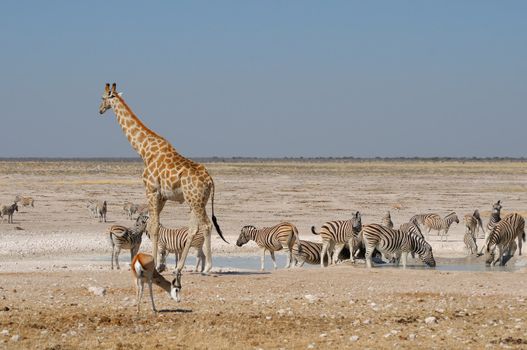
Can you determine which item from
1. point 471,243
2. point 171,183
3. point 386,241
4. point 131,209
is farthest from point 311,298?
point 131,209

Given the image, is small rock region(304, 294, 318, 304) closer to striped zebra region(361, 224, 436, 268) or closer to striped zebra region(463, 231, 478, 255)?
striped zebra region(361, 224, 436, 268)

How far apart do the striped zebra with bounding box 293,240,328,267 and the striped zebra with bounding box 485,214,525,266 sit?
3541 millimetres

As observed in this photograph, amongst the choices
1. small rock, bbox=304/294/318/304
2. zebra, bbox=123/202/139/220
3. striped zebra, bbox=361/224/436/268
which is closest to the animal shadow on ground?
small rock, bbox=304/294/318/304

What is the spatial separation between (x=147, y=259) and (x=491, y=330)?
4.04 metres

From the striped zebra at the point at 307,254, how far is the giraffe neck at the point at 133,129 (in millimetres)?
4689

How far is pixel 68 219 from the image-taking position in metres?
31.1

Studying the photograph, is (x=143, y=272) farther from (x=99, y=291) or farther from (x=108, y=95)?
(x=108, y=95)

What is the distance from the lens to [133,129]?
15.9 meters

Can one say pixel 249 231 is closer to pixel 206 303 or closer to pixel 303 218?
pixel 206 303

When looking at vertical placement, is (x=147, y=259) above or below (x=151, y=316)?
above

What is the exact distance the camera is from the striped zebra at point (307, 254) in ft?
62.4

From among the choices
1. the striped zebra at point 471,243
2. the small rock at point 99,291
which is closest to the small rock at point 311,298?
the small rock at point 99,291

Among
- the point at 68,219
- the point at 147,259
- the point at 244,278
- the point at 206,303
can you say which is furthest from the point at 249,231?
the point at 68,219

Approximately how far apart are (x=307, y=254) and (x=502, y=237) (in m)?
4.20
